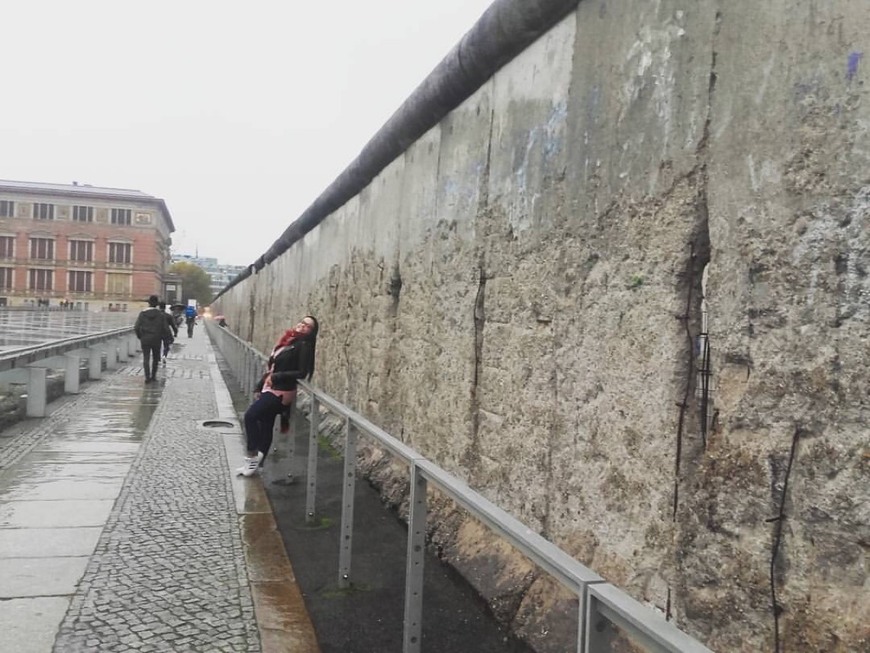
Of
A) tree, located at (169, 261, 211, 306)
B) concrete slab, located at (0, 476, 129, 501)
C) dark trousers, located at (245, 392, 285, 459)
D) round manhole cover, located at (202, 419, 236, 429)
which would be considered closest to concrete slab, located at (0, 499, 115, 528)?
concrete slab, located at (0, 476, 129, 501)

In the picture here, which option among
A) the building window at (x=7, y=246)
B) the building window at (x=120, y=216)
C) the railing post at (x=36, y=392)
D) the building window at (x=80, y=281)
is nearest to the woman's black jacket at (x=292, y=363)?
the railing post at (x=36, y=392)

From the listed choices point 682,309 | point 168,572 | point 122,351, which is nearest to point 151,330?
point 122,351

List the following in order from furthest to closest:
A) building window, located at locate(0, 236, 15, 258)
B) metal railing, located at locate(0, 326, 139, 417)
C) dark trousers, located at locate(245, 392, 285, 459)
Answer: building window, located at locate(0, 236, 15, 258) → metal railing, located at locate(0, 326, 139, 417) → dark trousers, located at locate(245, 392, 285, 459)

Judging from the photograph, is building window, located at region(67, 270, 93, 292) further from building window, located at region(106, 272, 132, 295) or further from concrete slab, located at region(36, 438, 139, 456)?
concrete slab, located at region(36, 438, 139, 456)

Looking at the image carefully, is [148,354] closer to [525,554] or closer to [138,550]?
[138,550]

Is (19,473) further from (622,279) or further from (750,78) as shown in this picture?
(750,78)

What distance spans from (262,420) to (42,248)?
266ft

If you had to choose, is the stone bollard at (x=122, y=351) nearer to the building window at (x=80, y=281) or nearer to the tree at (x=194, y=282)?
the building window at (x=80, y=281)

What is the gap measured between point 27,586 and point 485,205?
296cm

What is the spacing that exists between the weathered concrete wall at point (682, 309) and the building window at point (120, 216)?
83.2m

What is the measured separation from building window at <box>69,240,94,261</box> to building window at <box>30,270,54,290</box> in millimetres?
2879

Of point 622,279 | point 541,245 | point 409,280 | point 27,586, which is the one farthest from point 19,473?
point 622,279

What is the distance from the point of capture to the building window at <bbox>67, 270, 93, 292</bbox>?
7775 centimetres

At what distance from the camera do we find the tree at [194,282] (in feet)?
316
